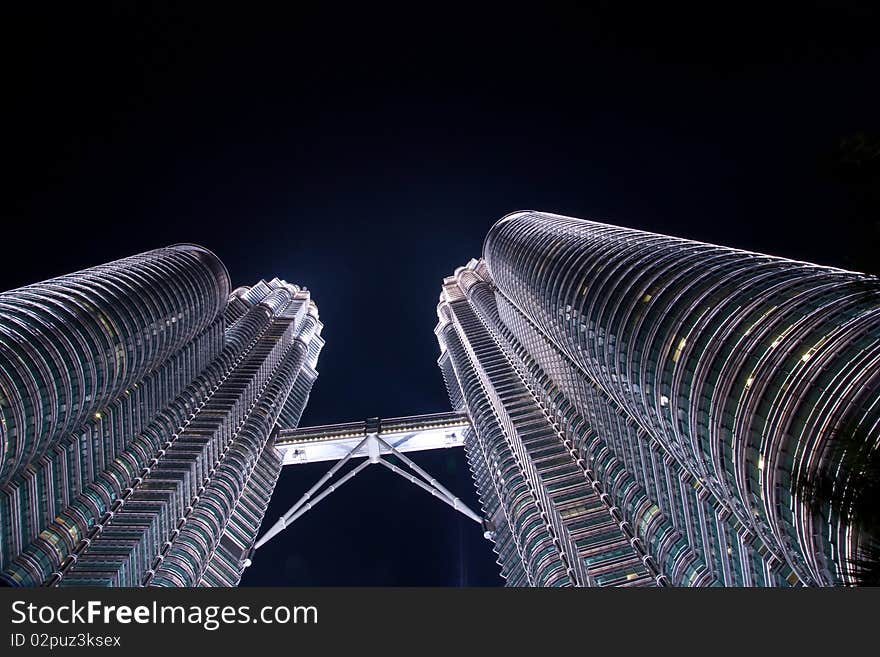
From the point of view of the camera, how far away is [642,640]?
1638 cm

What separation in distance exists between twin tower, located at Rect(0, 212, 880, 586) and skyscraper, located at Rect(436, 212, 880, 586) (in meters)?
0.27

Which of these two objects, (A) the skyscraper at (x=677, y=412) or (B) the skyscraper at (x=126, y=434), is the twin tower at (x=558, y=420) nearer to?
(A) the skyscraper at (x=677, y=412)

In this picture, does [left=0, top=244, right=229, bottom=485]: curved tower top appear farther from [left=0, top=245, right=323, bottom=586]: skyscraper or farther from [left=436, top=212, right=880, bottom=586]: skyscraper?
[left=436, top=212, right=880, bottom=586]: skyscraper

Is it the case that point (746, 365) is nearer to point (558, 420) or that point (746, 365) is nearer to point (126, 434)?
point (558, 420)

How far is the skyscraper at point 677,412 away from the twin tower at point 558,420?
27cm

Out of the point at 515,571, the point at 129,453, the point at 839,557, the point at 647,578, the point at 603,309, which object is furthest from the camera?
the point at 515,571

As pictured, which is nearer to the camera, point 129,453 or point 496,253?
point 129,453

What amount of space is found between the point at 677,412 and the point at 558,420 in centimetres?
6774

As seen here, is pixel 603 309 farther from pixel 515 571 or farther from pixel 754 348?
pixel 515 571


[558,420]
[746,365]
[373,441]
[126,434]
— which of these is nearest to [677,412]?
[746,365]

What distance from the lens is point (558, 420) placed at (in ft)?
400

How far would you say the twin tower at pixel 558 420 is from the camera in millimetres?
40906

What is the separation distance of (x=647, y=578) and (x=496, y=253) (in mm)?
78746

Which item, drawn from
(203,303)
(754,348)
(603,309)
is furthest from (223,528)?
(754,348)
